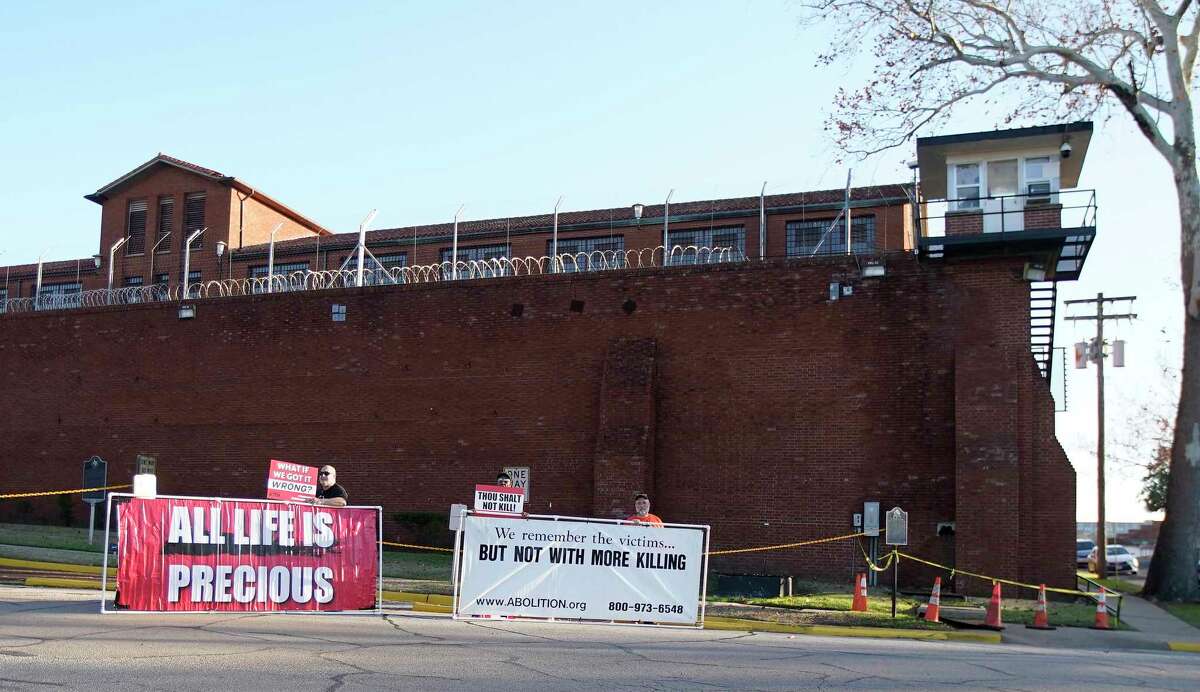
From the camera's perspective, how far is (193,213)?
3981 centimetres

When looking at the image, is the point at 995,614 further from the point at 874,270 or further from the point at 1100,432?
the point at 1100,432

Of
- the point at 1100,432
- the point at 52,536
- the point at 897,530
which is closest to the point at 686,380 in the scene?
the point at 897,530

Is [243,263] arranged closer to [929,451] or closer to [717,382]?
[717,382]

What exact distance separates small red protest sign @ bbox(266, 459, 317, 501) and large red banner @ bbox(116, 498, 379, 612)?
1417mm

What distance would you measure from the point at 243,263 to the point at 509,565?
27.4m

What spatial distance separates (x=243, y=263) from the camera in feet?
126

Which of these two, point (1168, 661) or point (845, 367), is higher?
point (845, 367)

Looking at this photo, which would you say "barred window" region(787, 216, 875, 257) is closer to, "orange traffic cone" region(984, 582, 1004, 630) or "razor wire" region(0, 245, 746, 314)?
"razor wire" region(0, 245, 746, 314)

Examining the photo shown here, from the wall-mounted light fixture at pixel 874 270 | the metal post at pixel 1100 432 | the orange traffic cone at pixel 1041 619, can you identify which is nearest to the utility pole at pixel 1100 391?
the metal post at pixel 1100 432

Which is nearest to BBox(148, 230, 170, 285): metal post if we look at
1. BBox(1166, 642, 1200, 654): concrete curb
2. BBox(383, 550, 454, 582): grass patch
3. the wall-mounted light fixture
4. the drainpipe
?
the drainpipe

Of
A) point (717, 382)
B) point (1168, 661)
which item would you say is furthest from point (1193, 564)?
point (1168, 661)

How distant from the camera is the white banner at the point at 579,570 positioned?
13.8 m

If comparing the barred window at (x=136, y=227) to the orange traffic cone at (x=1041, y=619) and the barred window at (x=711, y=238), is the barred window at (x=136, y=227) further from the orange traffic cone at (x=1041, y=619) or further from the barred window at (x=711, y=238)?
the orange traffic cone at (x=1041, y=619)

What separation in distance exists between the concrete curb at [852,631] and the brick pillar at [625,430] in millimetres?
8916
